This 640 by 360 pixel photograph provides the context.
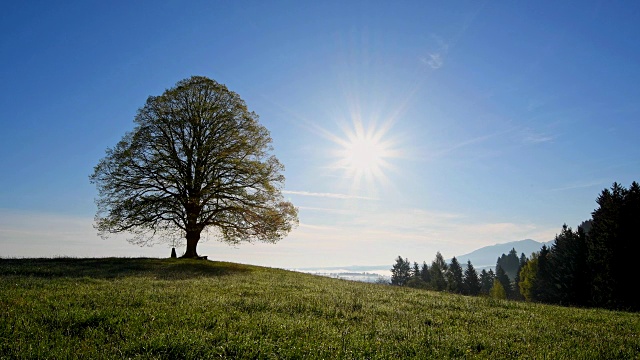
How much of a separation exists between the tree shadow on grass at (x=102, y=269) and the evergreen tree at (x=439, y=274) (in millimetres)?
79925

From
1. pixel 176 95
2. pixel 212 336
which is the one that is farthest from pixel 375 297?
pixel 176 95

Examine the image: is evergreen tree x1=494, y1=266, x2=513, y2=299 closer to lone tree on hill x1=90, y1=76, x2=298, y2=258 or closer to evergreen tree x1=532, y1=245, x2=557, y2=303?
evergreen tree x1=532, y1=245, x2=557, y2=303

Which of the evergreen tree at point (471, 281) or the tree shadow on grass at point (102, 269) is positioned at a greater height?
the tree shadow on grass at point (102, 269)

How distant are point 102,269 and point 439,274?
90491 millimetres

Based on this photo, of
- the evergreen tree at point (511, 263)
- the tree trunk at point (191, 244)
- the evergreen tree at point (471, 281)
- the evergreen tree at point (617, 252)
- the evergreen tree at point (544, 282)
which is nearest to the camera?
the tree trunk at point (191, 244)

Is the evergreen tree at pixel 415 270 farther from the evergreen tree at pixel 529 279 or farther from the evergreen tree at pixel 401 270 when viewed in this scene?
the evergreen tree at pixel 529 279

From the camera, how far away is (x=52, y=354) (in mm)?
5930

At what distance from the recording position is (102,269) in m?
23.0

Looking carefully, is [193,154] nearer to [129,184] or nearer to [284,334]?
[129,184]

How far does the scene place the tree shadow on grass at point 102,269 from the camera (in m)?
19.3

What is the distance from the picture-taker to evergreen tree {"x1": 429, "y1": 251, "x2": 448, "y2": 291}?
311 ft

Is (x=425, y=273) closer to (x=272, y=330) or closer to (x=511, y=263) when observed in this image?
(x=511, y=263)

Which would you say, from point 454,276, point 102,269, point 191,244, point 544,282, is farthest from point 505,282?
point 102,269

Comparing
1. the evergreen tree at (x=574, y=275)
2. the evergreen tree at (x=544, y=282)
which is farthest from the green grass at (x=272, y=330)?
the evergreen tree at (x=544, y=282)
